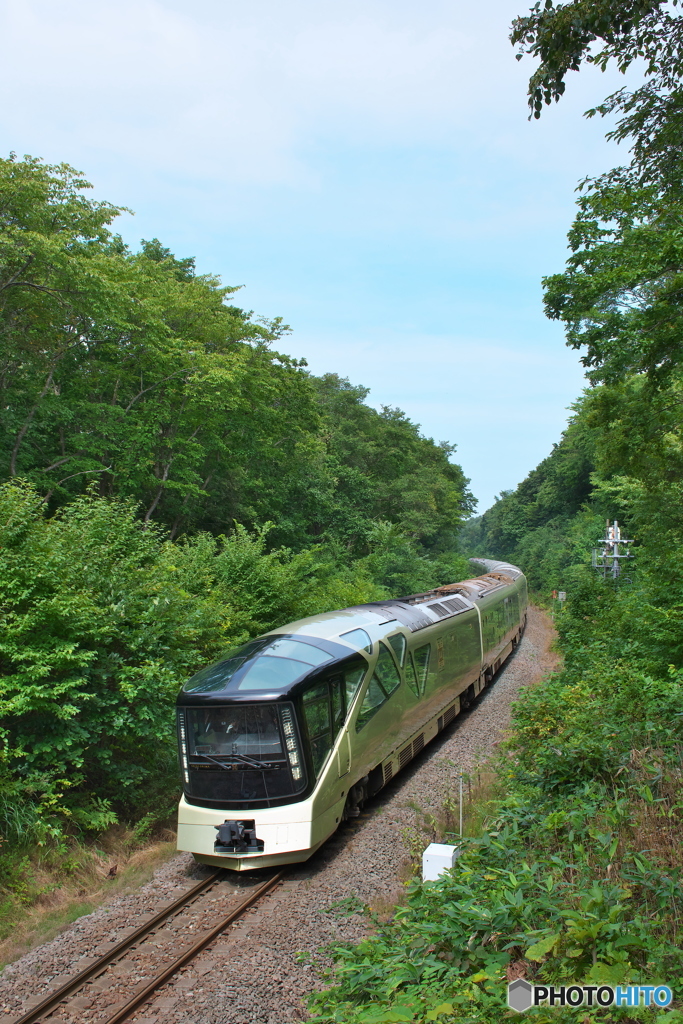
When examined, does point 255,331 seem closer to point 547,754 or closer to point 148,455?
point 148,455

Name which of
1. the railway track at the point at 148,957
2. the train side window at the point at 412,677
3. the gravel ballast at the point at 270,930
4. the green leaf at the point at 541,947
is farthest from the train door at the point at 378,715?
the green leaf at the point at 541,947

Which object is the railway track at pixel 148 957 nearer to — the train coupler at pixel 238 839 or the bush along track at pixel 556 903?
the train coupler at pixel 238 839

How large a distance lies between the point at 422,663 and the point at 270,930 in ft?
17.8

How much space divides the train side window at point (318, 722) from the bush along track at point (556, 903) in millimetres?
1877

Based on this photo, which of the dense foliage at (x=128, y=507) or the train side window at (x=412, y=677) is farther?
the train side window at (x=412, y=677)

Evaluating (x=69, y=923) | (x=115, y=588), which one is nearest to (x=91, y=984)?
(x=69, y=923)

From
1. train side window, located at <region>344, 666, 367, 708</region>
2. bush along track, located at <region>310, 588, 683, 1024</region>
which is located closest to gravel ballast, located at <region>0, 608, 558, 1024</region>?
bush along track, located at <region>310, 588, 683, 1024</region>

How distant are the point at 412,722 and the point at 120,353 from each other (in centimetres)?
1379

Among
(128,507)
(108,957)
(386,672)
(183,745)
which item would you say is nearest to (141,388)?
(128,507)

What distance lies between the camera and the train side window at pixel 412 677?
10.0 meters

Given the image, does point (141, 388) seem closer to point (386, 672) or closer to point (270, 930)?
point (386, 672)

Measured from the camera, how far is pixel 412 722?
10211 mm

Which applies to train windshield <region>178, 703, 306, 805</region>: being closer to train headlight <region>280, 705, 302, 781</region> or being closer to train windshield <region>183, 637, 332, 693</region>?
train headlight <region>280, 705, 302, 781</region>

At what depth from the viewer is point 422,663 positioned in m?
10.8
